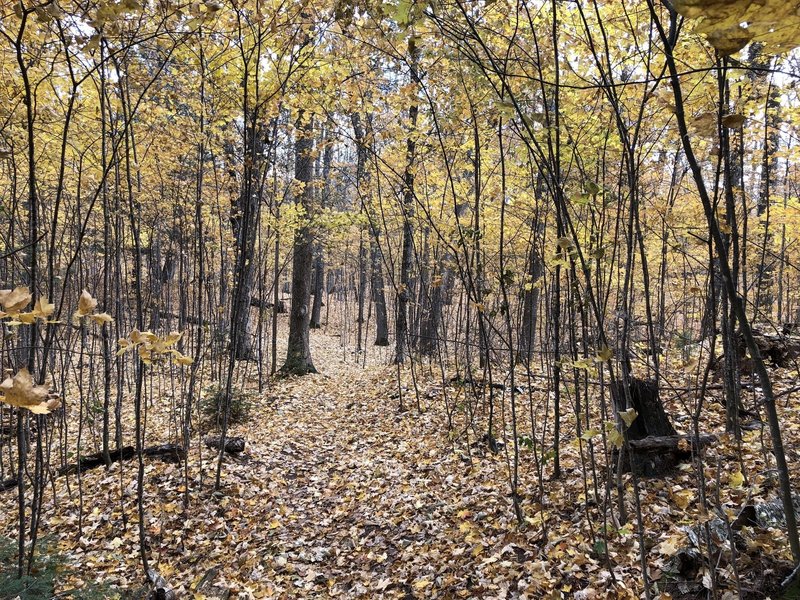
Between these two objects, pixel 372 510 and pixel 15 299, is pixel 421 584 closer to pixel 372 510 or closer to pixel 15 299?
pixel 372 510

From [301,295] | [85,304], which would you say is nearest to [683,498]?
[85,304]

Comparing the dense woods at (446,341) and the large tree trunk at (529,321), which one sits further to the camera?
the large tree trunk at (529,321)

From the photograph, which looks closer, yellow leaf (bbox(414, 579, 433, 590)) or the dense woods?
the dense woods

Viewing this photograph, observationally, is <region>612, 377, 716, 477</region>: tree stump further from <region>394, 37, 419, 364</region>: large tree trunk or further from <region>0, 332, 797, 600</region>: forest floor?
<region>394, 37, 419, 364</region>: large tree trunk

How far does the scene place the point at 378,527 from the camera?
400 centimetres

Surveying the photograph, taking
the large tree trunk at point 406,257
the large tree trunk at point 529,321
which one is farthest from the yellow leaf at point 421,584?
the large tree trunk at point 406,257

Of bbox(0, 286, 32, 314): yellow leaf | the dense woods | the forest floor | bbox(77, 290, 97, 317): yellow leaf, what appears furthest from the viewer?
the forest floor

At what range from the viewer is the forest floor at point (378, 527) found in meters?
2.83

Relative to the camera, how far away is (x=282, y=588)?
3.28 meters

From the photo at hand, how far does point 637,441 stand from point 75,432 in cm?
816

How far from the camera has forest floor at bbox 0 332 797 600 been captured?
9.27 feet

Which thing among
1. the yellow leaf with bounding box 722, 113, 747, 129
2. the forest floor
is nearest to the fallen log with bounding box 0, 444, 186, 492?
the forest floor

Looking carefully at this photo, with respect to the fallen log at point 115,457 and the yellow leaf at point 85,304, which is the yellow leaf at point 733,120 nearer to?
the yellow leaf at point 85,304

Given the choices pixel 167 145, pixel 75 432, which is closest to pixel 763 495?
pixel 167 145
